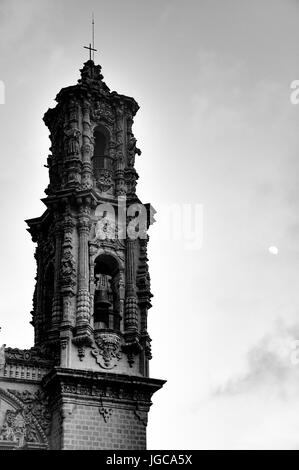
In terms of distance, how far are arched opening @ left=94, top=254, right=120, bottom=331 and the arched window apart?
3579mm

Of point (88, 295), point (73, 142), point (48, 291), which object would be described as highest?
point (73, 142)

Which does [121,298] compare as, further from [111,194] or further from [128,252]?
[111,194]

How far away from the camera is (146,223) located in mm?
37656

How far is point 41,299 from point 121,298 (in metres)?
3.50

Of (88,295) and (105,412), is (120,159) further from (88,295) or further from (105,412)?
(105,412)

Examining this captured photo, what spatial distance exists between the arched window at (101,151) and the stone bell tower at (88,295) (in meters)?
0.05

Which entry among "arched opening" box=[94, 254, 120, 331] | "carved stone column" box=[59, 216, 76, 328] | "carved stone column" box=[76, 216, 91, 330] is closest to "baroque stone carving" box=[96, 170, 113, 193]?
"carved stone column" box=[76, 216, 91, 330]

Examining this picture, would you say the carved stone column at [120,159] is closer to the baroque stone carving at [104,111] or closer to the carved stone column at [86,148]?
the baroque stone carving at [104,111]

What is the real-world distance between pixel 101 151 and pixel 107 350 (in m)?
9.18

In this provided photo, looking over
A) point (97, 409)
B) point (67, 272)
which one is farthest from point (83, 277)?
point (97, 409)

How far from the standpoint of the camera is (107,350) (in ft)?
112

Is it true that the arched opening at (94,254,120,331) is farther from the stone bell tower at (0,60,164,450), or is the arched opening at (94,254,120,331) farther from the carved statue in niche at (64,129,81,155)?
the carved statue in niche at (64,129,81,155)

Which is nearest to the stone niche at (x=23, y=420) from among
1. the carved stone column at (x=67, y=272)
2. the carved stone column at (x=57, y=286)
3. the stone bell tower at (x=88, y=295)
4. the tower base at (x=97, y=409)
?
the stone bell tower at (x=88, y=295)
